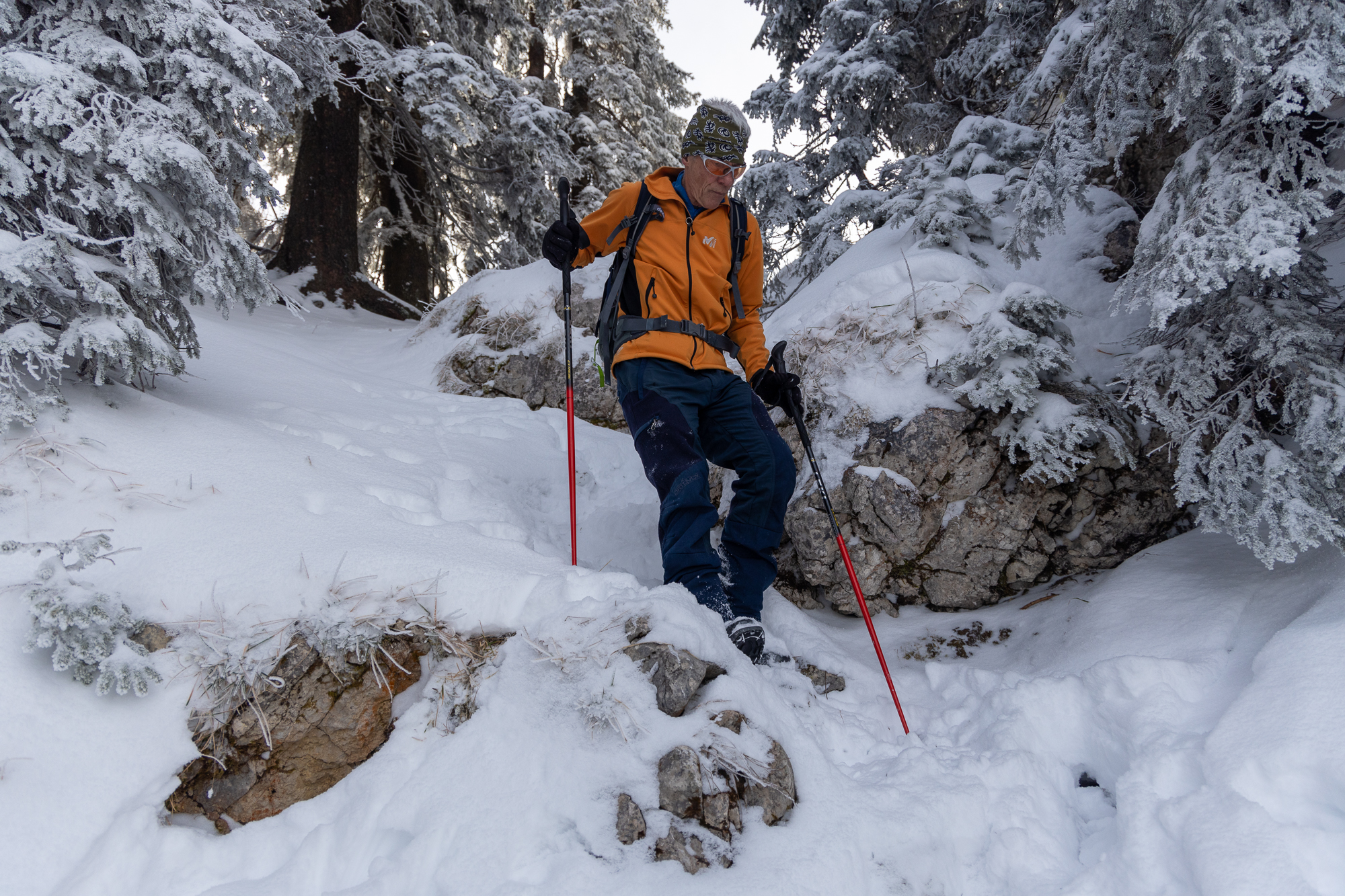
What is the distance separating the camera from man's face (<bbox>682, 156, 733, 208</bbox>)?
11.8 ft

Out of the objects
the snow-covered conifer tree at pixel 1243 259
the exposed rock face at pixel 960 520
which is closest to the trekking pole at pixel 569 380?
the exposed rock face at pixel 960 520

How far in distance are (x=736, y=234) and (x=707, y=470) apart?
1.45 metres

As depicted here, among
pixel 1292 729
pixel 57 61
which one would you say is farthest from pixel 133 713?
pixel 1292 729

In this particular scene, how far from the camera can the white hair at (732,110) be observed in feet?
11.6

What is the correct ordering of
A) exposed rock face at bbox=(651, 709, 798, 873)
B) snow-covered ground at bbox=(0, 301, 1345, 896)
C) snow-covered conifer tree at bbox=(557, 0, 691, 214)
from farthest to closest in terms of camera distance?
snow-covered conifer tree at bbox=(557, 0, 691, 214)
exposed rock face at bbox=(651, 709, 798, 873)
snow-covered ground at bbox=(0, 301, 1345, 896)

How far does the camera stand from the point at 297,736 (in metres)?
2.27

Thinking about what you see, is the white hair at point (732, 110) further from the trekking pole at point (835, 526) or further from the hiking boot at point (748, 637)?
the hiking boot at point (748, 637)

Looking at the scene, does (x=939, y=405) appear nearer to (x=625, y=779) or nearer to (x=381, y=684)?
(x=625, y=779)

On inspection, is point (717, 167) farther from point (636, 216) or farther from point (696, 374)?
point (696, 374)

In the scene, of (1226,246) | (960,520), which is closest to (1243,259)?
(1226,246)

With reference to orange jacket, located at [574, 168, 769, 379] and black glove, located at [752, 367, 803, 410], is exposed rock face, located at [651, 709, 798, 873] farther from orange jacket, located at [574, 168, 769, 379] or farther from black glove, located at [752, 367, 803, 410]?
black glove, located at [752, 367, 803, 410]

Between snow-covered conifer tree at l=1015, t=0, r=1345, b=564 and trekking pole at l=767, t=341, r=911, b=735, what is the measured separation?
147cm

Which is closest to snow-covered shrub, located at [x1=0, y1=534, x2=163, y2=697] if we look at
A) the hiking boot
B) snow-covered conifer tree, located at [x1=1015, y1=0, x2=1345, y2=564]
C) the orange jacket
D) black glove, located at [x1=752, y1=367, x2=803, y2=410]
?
the hiking boot

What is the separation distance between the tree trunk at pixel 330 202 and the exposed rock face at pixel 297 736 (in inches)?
318
